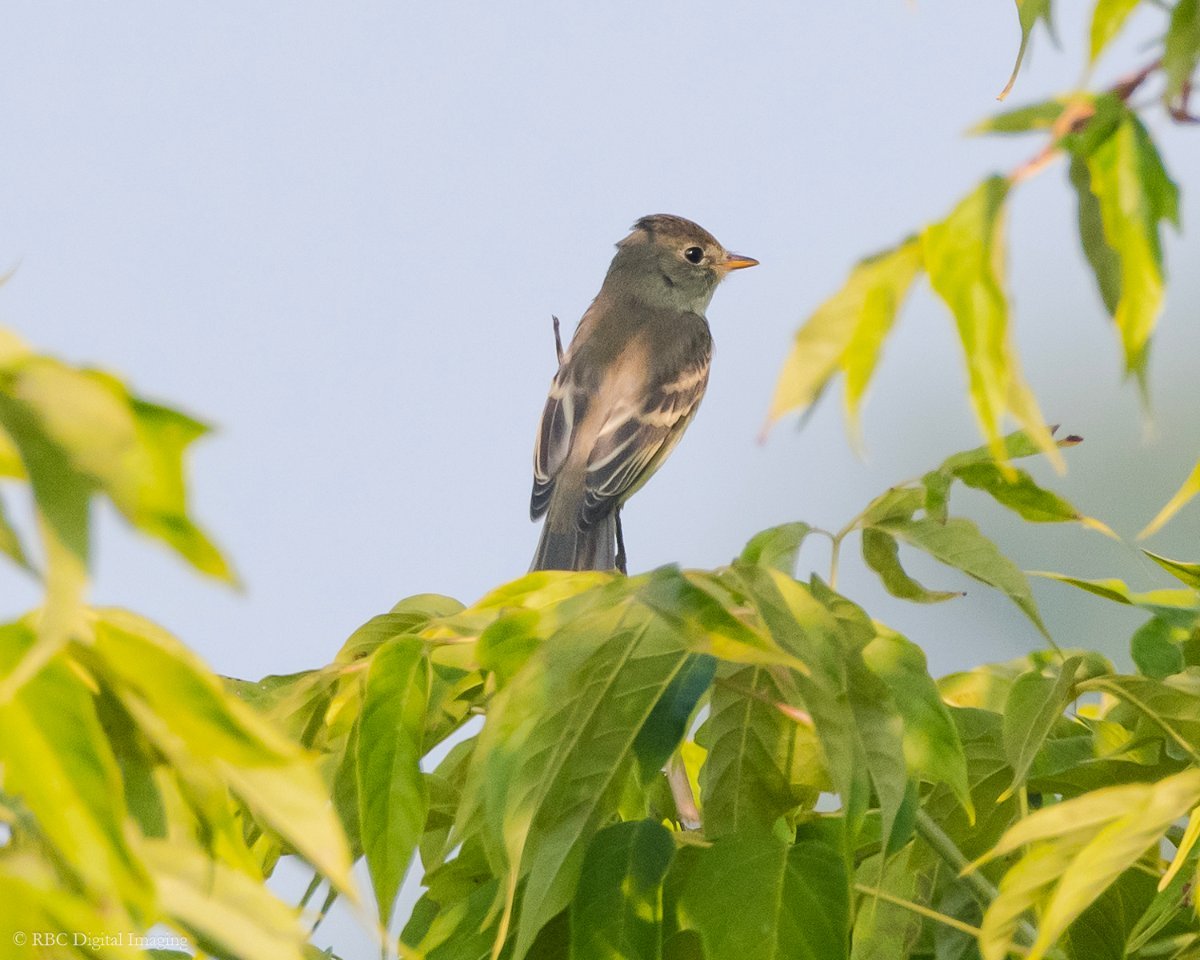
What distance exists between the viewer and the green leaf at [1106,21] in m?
0.94

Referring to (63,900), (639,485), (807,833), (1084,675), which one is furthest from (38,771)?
(639,485)

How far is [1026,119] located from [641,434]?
558 centimetres

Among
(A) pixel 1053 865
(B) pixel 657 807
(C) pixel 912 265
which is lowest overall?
(B) pixel 657 807

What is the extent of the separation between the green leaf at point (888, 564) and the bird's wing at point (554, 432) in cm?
470

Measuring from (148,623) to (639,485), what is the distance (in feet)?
18.8

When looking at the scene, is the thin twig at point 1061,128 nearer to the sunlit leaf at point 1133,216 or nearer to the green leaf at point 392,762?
the sunlit leaf at point 1133,216

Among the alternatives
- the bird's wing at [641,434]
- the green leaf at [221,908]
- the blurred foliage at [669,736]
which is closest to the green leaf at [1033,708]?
the blurred foliage at [669,736]

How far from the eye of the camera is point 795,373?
927 millimetres

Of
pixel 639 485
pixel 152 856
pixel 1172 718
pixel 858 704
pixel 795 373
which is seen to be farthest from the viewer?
pixel 639 485

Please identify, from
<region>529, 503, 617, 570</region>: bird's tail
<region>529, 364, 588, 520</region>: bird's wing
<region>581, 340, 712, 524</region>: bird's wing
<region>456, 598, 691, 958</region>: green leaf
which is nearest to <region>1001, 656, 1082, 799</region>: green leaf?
<region>456, 598, 691, 958</region>: green leaf

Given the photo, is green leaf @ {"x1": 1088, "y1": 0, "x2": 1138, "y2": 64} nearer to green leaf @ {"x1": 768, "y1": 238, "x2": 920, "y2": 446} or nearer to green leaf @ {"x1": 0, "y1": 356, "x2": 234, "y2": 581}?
green leaf @ {"x1": 768, "y1": 238, "x2": 920, "y2": 446}

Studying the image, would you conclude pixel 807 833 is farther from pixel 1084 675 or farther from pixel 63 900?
pixel 63 900

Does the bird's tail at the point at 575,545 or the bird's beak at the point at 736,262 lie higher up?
the bird's beak at the point at 736,262

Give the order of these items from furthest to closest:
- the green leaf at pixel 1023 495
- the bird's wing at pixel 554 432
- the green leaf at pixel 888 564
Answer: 1. the bird's wing at pixel 554 432
2. the green leaf at pixel 888 564
3. the green leaf at pixel 1023 495
